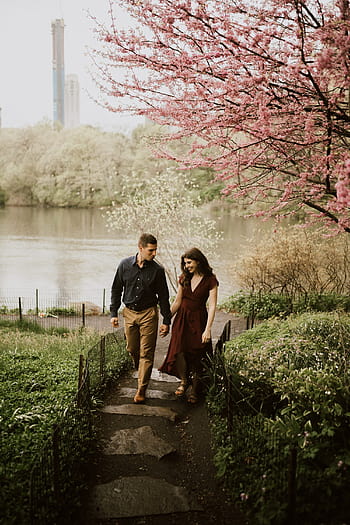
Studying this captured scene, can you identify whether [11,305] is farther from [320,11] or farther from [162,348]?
[320,11]

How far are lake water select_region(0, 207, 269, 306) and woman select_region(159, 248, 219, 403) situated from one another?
35.2 ft

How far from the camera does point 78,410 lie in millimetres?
3973

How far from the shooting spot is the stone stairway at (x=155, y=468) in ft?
9.87

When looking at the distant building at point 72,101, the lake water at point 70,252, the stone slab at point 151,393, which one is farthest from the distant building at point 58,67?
the stone slab at point 151,393

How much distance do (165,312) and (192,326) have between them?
1.17ft

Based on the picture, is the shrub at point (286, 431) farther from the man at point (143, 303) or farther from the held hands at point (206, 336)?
the man at point (143, 303)

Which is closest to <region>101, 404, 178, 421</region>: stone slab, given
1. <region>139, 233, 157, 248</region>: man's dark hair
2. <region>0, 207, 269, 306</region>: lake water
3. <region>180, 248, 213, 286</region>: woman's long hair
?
<region>180, 248, 213, 286</region>: woman's long hair

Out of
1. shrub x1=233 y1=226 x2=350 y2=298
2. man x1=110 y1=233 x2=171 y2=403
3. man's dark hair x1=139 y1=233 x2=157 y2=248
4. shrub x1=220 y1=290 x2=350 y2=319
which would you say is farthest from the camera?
shrub x1=233 y1=226 x2=350 y2=298

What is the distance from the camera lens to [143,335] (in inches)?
193

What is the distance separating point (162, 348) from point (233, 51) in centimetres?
608

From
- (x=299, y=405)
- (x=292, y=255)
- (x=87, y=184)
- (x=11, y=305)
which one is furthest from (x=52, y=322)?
(x=87, y=184)

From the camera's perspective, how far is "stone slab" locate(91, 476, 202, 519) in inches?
119

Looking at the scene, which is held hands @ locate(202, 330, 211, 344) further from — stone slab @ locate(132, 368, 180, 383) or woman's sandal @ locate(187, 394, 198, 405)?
stone slab @ locate(132, 368, 180, 383)

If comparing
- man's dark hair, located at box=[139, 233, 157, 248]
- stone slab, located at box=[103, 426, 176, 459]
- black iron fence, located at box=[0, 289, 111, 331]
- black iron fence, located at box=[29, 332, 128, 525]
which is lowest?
black iron fence, located at box=[0, 289, 111, 331]
